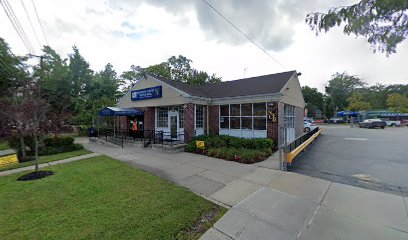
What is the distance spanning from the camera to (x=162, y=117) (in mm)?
15000

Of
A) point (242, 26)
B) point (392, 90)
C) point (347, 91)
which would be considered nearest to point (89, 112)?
point (242, 26)

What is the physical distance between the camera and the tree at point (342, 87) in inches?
2336

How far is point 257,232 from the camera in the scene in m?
3.40

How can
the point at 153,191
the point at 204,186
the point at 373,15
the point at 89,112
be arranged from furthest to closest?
1. the point at 89,112
2. the point at 204,186
3. the point at 153,191
4. the point at 373,15

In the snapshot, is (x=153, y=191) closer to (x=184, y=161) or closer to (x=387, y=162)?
(x=184, y=161)

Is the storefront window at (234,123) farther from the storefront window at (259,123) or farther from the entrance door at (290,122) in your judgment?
the entrance door at (290,122)

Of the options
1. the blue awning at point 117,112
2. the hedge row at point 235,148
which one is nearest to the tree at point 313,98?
the hedge row at point 235,148

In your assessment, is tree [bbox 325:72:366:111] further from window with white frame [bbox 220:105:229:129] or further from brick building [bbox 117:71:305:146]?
window with white frame [bbox 220:105:229:129]

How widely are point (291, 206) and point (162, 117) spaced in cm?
1226

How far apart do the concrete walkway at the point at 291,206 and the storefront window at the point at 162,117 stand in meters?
7.88

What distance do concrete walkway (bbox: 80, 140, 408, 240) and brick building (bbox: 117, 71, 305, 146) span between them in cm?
517

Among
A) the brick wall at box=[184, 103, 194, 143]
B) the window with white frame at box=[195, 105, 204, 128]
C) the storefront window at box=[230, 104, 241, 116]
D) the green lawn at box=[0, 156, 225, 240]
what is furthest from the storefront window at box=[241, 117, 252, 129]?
the green lawn at box=[0, 156, 225, 240]

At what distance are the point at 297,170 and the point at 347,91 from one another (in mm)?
69472

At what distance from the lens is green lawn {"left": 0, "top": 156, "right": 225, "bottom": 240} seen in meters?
3.31
